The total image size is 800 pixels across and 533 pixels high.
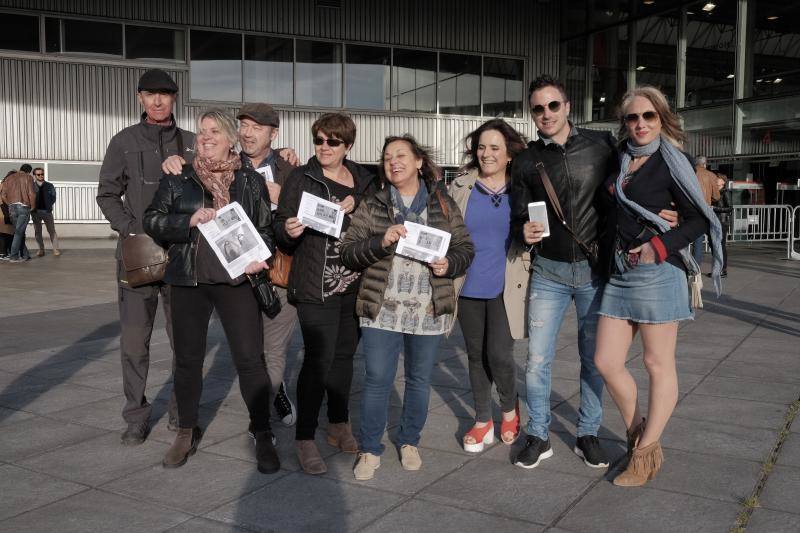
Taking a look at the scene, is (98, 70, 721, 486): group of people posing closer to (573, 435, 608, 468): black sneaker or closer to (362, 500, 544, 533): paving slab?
(573, 435, 608, 468): black sneaker

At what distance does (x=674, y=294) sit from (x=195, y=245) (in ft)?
8.01

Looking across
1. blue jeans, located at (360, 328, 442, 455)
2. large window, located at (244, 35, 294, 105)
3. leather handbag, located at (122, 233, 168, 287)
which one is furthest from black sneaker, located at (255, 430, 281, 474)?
large window, located at (244, 35, 294, 105)

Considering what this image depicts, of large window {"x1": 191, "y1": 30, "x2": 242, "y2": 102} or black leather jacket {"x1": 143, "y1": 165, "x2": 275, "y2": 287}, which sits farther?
large window {"x1": 191, "y1": 30, "x2": 242, "y2": 102}

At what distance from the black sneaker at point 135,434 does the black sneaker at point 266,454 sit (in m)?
0.81

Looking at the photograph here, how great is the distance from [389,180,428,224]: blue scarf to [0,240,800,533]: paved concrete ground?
4.33 ft

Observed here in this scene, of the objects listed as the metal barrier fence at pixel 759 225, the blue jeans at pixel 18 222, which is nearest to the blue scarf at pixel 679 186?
the blue jeans at pixel 18 222

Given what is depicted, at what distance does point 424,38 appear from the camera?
82.0 ft

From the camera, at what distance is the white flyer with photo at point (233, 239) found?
4223 mm

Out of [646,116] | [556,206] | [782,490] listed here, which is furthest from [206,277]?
[782,490]

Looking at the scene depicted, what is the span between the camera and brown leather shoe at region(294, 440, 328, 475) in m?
4.29

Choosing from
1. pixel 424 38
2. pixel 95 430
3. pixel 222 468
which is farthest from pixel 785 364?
pixel 424 38

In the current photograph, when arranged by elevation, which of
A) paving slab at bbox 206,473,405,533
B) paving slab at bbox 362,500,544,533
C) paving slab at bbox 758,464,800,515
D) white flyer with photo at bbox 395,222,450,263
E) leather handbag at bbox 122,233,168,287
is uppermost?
white flyer with photo at bbox 395,222,450,263

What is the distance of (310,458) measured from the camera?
4.33 metres

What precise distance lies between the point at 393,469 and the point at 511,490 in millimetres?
662
